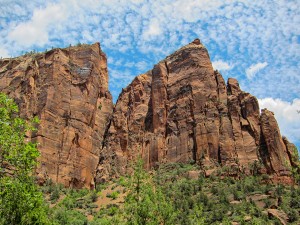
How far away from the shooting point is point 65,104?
70.4 metres

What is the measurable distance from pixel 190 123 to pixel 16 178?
5560 cm

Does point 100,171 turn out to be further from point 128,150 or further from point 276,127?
point 276,127

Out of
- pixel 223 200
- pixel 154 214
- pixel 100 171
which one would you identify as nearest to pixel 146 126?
pixel 100 171

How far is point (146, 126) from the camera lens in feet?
248

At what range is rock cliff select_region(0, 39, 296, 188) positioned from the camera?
6259 cm

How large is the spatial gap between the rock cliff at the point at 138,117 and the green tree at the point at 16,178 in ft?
151

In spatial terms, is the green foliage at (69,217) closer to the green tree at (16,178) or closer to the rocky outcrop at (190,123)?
the rocky outcrop at (190,123)

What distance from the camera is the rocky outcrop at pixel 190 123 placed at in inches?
2426

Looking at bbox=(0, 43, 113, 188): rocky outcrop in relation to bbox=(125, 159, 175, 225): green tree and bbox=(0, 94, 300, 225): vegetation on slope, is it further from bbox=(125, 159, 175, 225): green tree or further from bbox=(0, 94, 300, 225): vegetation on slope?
bbox=(125, 159, 175, 225): green tree

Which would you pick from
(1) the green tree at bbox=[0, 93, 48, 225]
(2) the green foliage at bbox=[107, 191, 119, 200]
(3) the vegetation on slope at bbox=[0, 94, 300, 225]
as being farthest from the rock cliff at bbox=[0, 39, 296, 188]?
(1) the green tree at bbox=[0, 93, 48, 225]

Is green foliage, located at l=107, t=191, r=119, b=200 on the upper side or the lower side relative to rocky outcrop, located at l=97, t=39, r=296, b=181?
lower

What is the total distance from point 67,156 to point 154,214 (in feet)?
152

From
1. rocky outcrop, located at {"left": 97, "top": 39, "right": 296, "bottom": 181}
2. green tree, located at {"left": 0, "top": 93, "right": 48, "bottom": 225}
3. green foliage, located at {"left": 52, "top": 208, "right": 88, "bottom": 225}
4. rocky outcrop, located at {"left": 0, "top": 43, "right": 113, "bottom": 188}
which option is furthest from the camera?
rocky outcrop, located at {"left": 0, "top": 43, "right": 113, "bottom": 188}

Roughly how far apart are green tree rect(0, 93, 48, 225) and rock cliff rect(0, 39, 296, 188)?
4603 cm
